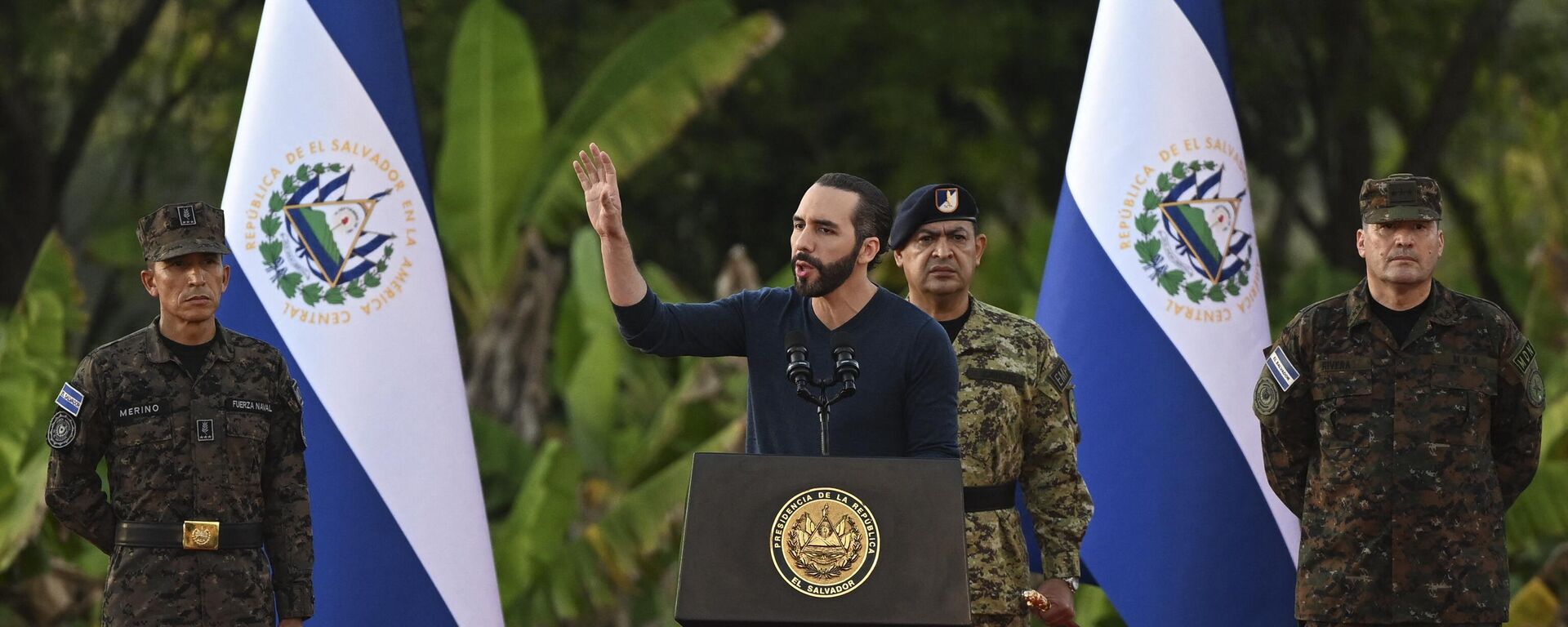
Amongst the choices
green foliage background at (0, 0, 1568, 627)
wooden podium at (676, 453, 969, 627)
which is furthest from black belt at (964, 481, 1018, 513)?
green foliage background at (0, 0, 1568, 627)

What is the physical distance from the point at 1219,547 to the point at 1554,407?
332cm

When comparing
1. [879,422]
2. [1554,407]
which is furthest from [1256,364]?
[1554,407]

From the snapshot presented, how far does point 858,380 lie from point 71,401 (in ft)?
6.14

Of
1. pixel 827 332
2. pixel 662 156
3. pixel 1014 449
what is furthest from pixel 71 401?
pixel 662 156

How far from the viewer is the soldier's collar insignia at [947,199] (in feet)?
14.8

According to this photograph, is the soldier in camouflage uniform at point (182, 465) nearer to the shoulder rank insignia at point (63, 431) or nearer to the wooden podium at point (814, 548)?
the shoulder rank insignia at point (63, 431)

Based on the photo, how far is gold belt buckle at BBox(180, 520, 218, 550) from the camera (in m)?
3.95

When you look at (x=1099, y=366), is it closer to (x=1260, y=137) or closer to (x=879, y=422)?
(x=879, y=422)

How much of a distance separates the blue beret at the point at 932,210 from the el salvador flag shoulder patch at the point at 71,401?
6.61 ft

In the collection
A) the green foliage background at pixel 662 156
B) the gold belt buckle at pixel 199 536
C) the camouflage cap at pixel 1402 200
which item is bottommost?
the gold belt buckle at pixel 199 536

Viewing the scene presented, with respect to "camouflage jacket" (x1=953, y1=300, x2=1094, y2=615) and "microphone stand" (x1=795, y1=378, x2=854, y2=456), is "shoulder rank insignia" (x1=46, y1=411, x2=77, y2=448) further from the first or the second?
"camouflage jacket" (x1=953, y1=300, x2=1094, y2=615)

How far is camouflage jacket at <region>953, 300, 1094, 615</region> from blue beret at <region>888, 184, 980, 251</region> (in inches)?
10.5

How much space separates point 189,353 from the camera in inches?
160

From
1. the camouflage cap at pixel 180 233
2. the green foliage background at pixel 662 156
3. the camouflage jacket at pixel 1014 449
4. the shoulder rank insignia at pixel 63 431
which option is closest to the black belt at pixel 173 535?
the shoulder rank insignia at pixel 63 431
